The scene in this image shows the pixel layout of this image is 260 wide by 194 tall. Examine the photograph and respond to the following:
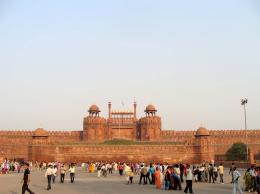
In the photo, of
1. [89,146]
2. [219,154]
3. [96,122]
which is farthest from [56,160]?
[219,154]

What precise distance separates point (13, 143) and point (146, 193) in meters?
41.4

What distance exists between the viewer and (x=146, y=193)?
1223cm

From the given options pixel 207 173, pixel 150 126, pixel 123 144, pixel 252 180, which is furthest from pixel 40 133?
pixel 252 180

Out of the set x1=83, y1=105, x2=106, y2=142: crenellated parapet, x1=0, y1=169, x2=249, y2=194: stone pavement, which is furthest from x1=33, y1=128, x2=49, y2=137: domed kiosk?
x1=0, y1=169, x2=249, y2=194: stone pavement

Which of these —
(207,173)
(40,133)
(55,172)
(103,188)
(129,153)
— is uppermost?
(40,133)

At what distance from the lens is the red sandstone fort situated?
42875mm

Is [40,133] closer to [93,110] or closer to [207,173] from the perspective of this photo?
[93,110]

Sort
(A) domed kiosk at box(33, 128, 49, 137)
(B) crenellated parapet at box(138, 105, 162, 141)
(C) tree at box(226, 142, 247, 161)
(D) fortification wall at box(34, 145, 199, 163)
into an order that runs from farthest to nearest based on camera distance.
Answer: (B) crenellated parapet at box(138, 105, 162, 141), (C) tree at box(226, 142, 247, 161), (D) fortification wall at box(34, 145, 199, 163), (A) domed kiosk at box(33, 128, 49, 137)

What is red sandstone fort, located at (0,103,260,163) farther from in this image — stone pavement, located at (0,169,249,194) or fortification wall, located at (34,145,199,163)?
stone pavement, located at (0,169,249,194)

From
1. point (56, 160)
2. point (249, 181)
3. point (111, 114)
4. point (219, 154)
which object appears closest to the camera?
point (249, 181)

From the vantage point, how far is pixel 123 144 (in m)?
44.3

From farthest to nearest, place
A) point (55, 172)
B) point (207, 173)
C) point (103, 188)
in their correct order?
point (207, 173) < point (55, 172) < point (103, 188)

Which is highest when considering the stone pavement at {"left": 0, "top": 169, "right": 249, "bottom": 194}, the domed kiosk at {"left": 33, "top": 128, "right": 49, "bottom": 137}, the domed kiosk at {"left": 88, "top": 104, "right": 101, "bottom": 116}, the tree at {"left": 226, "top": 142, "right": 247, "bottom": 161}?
the domed kiosk at {"left": 88, "top": 104, "right": 101, "bottom": 116}

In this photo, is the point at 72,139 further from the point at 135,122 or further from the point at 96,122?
the point at 135,122
